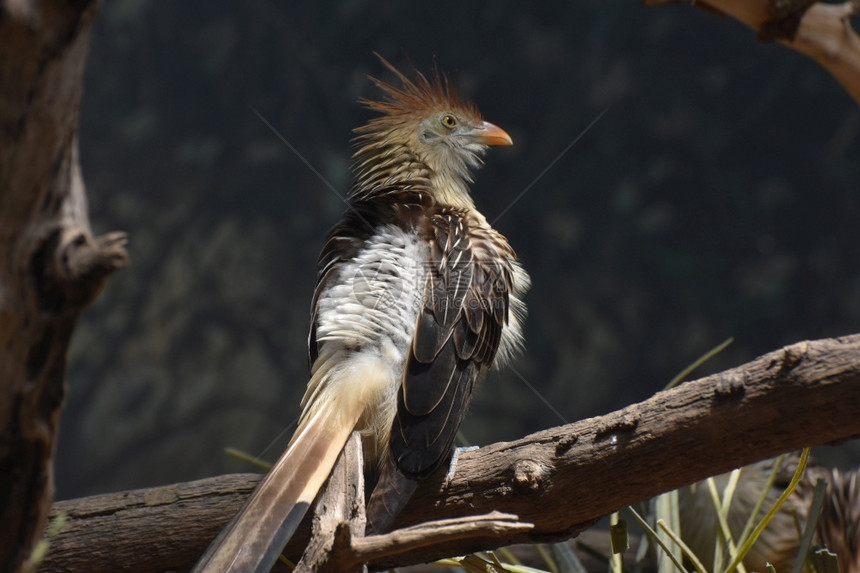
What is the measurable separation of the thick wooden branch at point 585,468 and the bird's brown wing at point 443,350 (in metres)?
0.10

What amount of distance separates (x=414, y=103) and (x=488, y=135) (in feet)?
0.82

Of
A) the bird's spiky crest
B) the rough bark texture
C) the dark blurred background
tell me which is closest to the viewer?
the rough bark texture

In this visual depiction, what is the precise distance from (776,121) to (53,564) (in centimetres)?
329

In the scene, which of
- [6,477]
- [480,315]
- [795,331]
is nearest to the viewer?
[6,477]

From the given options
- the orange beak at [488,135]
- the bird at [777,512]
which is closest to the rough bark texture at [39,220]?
the orange beak at [488,135]

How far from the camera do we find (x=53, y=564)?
160 cm

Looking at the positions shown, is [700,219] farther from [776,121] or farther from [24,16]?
[24,16]

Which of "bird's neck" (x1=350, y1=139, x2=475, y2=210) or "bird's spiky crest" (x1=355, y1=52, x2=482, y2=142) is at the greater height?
"bird's spiky crest" (x1=355, y1=52, x2=482, y2=142)

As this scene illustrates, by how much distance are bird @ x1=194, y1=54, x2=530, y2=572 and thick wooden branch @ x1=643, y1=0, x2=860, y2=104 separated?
722 mm

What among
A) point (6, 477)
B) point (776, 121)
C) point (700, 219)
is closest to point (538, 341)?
point (700, 219)

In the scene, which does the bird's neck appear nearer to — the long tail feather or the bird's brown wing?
the bird's brown wing

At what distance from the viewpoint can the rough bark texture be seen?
663 millimetres

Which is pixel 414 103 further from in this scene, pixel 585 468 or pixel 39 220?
pixel 39 220

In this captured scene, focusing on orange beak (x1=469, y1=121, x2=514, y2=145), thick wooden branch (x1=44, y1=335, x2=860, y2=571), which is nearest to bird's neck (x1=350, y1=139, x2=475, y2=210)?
orange beak (x1=469, y1=121, x2=514, y2=145)
